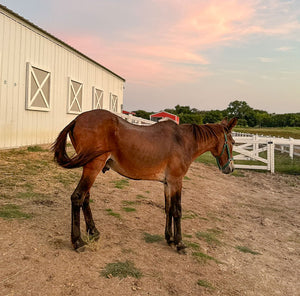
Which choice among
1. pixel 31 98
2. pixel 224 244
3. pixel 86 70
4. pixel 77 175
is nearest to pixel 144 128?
pixel 224 244

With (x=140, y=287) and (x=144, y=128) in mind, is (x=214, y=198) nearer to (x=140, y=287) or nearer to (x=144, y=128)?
(x=144, y=128)

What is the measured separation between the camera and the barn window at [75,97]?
43.6ft

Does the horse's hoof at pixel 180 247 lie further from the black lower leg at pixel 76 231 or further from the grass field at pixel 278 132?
the grass field at pixel 278 132

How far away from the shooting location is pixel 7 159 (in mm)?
7730

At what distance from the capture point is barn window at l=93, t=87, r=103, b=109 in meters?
16.2

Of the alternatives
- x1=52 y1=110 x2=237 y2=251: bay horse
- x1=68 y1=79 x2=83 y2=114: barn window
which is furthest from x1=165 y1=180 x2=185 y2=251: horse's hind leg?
x1=68 y1=79 x2=83 y2=114: barn window

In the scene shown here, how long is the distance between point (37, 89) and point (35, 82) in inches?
11.8

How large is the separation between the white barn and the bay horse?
693 centimetres

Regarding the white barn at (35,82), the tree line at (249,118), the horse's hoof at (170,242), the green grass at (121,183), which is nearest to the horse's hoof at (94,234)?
the horse's hoof at (170,242)

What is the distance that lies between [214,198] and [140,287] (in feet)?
16.8

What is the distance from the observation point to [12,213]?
4250 millimetres

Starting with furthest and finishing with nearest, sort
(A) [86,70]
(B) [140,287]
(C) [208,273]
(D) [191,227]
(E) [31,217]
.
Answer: (A) [86,70], (D) [191,227], (E) [31,217], (C) [208,273], (B) [140,287]

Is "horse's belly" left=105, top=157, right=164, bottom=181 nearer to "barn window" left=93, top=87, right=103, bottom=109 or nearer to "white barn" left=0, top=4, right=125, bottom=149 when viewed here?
"white barn" left=0, top=4, right=125, bottom=149

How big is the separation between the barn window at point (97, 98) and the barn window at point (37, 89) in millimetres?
4907
